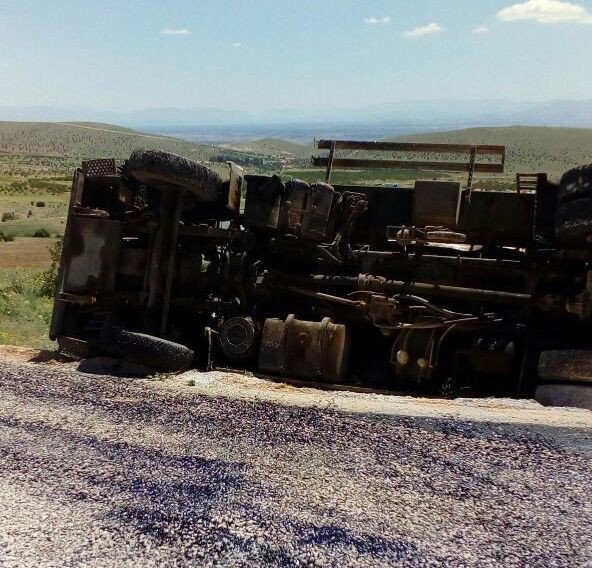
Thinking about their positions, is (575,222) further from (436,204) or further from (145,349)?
(145,349)

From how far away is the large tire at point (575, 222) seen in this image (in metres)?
6.10

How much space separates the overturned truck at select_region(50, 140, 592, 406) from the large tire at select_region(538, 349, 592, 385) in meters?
0.17

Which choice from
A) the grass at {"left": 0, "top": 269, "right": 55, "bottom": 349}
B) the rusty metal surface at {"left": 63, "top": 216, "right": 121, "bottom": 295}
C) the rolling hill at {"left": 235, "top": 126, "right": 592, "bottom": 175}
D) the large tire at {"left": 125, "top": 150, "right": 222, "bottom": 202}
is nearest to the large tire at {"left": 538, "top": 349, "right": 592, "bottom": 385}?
the large tire at {"left": 125, "top": 150, "right": 222, "bottom": 202}

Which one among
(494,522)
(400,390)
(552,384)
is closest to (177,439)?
(494,522)

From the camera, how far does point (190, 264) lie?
25.7ft

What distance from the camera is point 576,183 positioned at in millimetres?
6246

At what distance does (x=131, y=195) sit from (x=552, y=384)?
5.24 metres

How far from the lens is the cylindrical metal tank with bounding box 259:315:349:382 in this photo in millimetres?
6871

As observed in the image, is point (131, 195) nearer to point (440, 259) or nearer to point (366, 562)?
point (440, 259)

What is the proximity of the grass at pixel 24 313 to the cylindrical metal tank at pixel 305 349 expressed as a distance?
146 inches

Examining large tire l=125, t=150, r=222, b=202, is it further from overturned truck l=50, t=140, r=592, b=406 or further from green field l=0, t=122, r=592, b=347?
green field l=0, t=122, r=592, b=347

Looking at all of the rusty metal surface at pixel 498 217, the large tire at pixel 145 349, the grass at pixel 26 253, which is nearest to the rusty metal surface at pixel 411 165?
the rusty metal surface at pixel 498 217

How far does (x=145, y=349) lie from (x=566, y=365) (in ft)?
13.9

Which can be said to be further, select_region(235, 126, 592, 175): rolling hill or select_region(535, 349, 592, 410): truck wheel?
select_region(235, 126, 592, 175): rolling hill
